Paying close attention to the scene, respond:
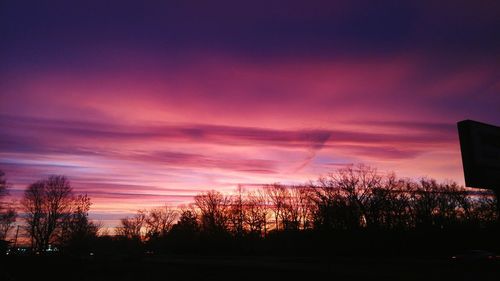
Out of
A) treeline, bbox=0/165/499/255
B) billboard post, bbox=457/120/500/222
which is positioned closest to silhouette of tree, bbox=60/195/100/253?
treeline, bbox=0/165/499/255

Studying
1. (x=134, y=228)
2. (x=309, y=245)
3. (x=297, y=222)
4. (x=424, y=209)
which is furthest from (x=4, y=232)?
(x=424, y=209)

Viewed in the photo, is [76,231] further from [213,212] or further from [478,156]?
[478,156]

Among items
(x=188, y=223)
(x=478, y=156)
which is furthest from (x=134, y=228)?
(x=478, y=156)

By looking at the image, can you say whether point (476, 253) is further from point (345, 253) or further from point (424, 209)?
point (424, 209)

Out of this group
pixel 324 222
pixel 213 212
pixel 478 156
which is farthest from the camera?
pixel 213 212

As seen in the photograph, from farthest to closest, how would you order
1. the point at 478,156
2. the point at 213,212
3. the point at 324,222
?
1. the point at 213,212
2. the point at 324,222
3. the point at 478,156

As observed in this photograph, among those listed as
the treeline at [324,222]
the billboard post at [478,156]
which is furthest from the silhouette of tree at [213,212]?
the billboard post at [478,156]

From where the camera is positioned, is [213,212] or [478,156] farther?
[213,212]

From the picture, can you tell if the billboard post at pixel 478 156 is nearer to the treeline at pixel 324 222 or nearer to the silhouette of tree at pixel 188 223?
the treeline at pixel 324 222

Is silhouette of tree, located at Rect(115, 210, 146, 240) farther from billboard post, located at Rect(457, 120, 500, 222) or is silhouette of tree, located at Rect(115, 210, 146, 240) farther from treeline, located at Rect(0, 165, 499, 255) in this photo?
billboard post, located at Rect(457, 120, 500, 222)

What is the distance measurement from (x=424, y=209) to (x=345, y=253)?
33.4 metres

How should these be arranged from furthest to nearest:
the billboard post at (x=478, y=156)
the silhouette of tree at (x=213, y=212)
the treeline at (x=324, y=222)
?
the silhouette of tree at (x=213, y=212)
the treeline at (x=324, y=222)
the billboard post at (x=478, y=156)

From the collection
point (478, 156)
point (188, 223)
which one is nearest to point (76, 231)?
point (188, 223)

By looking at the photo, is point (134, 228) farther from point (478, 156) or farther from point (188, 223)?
point (478, 156)
